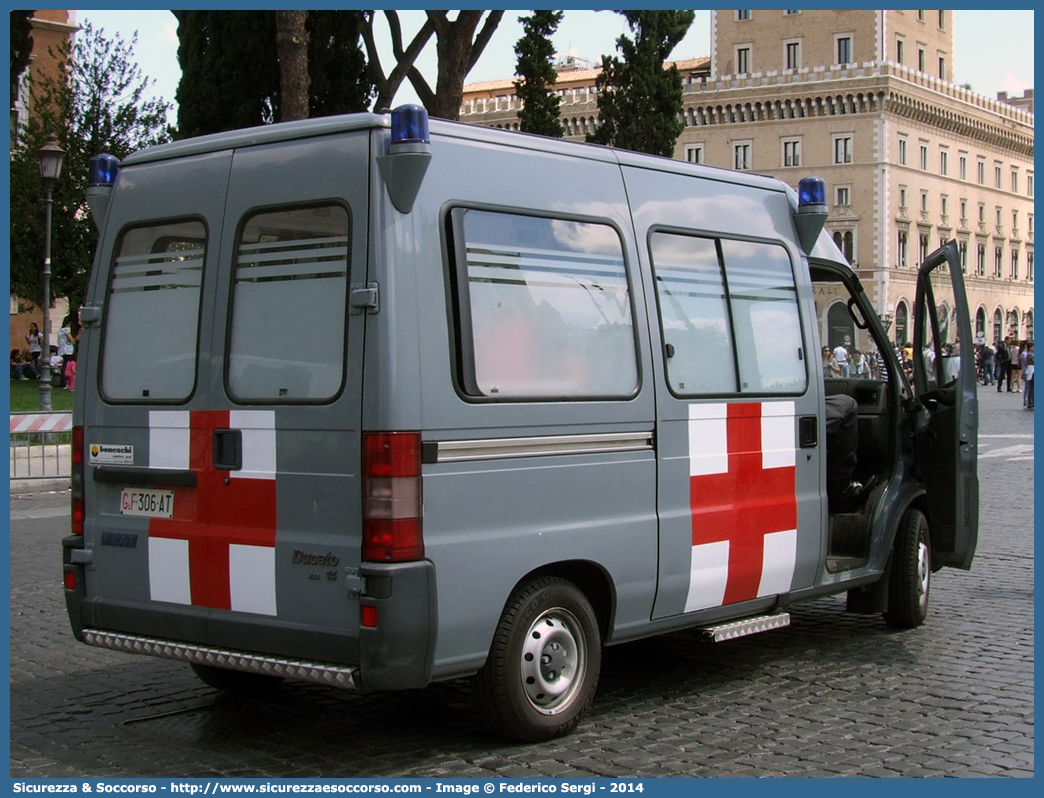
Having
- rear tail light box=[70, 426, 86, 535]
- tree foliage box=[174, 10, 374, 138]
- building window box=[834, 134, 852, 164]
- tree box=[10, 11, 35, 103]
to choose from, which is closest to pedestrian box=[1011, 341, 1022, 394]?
tree foliage box=[174, 10, 374, 138]

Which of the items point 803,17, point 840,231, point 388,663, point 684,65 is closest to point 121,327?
point 388,663

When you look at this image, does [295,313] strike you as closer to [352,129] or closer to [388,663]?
[352,129]

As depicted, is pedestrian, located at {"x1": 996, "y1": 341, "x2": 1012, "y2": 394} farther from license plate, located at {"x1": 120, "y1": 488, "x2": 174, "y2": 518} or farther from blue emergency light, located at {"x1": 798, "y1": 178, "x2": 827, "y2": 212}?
license plate, located at {"x1": 120, "y1": 488, "x2": 174, "y2": 518}

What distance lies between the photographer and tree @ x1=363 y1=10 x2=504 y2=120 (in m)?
18.3

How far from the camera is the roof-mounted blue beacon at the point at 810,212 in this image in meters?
7.27

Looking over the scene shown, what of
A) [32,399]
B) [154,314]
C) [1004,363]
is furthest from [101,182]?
[1004,363]

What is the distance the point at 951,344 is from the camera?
25.8 feet

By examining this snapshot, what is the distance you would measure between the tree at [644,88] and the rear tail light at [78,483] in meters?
52.8

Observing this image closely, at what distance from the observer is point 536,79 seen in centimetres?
4219

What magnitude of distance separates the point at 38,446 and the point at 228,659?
41.5ft

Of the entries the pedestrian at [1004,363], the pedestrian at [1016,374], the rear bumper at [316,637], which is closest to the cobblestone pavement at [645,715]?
the rear bumper at [316,637]

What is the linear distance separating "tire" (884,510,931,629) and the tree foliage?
16789 millimetres

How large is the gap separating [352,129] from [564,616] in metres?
2.07

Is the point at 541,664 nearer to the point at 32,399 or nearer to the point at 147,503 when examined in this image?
the point at 147,503
